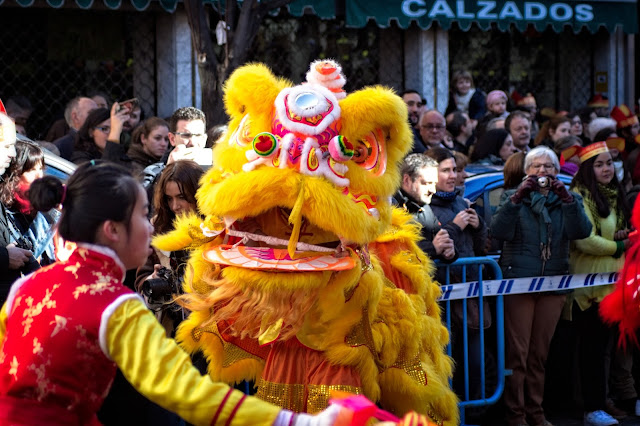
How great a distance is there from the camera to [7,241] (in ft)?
16.0

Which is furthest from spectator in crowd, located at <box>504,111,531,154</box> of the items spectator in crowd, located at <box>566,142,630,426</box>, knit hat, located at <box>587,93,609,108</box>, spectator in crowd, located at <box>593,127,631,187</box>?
knit hat, located at <box>587,93,609,108</box>

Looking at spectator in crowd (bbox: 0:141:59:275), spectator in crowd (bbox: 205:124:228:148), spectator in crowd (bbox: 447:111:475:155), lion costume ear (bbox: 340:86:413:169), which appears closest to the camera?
lion costume ear (bbox: 340:86:413:169)

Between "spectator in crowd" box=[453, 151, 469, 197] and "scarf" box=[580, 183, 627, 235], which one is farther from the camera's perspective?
"spectator in crowd" box=[453, 151, 469, 197]

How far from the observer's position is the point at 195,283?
456 centimetres

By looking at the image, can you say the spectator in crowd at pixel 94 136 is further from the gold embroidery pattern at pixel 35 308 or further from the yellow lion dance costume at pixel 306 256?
the gold embroidery pattern at pixel 35 308

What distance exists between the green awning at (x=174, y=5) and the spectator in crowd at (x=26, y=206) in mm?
5306

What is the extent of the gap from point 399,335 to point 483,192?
3.10 m

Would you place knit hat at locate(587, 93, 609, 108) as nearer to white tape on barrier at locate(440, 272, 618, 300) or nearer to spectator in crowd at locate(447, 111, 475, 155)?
spectator in crowd at locate(447, 111, 475, 155)

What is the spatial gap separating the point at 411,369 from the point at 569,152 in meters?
4.43

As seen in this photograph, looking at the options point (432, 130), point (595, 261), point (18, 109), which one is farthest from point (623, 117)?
point (18, 109)

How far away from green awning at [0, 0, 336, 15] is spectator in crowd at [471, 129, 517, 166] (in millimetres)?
3193

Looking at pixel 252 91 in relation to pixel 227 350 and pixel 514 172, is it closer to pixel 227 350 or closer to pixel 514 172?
pixel 227 350

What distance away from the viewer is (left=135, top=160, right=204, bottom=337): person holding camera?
481cm

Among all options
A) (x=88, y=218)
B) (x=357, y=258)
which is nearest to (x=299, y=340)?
(x=357, y=258)
